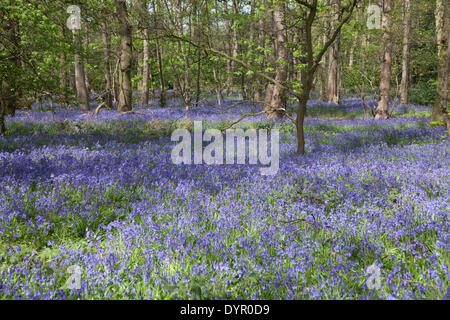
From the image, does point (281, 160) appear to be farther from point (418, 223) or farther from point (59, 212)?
point (59, 212)

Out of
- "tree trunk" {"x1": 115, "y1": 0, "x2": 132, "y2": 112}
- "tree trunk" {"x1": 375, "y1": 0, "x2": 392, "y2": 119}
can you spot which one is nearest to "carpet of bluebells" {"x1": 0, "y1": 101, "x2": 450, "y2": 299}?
"tree trunk" {"x1": 115, "y1": 0, "x2": 132, "y2": 112}

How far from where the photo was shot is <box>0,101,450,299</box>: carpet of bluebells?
2424 mm

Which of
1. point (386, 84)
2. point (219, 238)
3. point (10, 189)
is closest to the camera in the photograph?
point (219, 238)

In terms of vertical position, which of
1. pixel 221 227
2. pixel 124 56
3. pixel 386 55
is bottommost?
pixel 221 227

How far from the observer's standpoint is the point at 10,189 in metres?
3.93

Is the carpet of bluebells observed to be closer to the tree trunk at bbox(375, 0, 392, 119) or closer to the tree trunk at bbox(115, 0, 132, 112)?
the tree trunk at bbox(115, 0, 132, 112)

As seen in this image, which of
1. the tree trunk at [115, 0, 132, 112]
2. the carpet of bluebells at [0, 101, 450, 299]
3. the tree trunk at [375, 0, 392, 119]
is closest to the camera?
the carpet of bluebells at [0, 101, 450, 299]

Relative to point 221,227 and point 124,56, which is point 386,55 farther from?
point 221,227

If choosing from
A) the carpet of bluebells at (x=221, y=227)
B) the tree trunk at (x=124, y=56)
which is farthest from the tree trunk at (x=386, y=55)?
the tree trunk at (x=124, y=56)

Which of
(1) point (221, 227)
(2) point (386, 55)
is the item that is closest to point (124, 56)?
(1) point (221, 227)

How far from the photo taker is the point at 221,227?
3428 millimetres

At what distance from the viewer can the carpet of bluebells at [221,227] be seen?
7.95 feet

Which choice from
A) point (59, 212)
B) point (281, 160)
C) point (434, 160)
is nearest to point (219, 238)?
point (59, 212)
